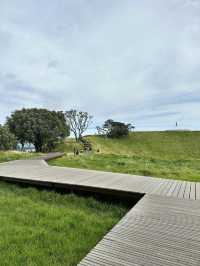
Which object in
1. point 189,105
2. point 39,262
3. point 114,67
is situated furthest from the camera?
point 189,105

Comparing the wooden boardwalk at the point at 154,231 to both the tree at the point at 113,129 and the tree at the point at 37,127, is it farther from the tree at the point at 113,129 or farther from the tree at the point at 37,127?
the tree at the point at 113,129

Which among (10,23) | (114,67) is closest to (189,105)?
(114,67)

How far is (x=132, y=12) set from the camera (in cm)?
790

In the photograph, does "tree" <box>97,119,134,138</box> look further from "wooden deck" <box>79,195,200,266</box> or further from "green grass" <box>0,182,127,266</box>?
"wooden deck" <box>79,195,200,266</box>

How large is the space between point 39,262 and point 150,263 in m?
1.21

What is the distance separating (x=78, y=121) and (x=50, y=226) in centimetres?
2924

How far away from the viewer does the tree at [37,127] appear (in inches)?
904

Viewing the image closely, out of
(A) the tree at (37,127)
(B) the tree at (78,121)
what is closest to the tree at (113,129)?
(B) the tree at (78,121)

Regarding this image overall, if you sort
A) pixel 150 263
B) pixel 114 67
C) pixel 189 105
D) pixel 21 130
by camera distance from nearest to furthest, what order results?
pixel 150 263 < pixel 114 67 < pixel 21 130 < pixel 189 105

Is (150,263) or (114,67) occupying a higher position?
(114,67)

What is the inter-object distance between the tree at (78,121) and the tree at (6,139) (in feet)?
34.1

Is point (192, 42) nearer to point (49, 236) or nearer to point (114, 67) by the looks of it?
point (114, 67)

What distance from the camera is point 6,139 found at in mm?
21812

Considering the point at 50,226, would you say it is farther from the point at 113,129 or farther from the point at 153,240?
the point at 113,129
